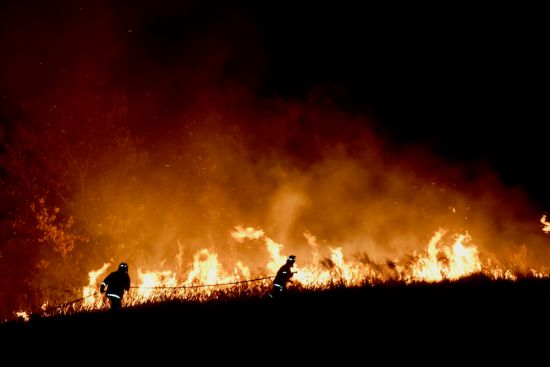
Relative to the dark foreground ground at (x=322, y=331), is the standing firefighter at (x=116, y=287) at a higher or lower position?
higher

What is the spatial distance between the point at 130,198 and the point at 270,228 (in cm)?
794

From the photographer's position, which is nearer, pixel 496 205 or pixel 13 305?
pixel 13 305

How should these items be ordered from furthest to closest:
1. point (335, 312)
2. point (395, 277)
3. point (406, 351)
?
point (395, 277) < point (335, 312) < point (406, 351)

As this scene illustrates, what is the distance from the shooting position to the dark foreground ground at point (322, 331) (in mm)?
5617

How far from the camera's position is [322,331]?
665cm

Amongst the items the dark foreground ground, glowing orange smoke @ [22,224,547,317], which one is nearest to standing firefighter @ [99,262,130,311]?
the dark foreground ground

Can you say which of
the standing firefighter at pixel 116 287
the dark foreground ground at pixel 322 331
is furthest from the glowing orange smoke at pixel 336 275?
the dark foreground ground at pixel 322 331

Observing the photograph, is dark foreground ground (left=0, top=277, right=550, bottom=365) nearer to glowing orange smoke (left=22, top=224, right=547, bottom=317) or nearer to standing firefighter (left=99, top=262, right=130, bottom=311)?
standing firefighter (left=99, top=262, right=130, bottom=311)

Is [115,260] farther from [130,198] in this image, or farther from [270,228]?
[270,228]

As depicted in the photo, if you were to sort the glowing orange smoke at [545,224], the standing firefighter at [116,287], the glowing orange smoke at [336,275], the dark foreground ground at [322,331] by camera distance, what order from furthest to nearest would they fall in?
1. the glowing orange smoke at [545,224]
2. the glowing orange smoke at [336,275]
3. the standing firefighter at [116,287]
4. the dark foreground ground at [322,331]

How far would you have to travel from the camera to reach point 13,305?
19781 mm

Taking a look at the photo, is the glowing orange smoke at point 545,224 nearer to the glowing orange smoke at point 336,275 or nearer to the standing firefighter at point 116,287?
the glowing orange smoke at point 336,275

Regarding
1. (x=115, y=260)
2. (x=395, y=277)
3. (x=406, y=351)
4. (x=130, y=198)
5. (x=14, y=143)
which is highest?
(x=14, y=143)

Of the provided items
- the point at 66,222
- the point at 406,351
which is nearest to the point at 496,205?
the point at 406,351
